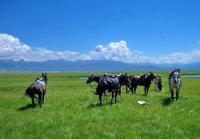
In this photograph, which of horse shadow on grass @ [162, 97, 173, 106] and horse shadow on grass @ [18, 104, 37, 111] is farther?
horse shadow on grass @ [162, 97, 173, 106]

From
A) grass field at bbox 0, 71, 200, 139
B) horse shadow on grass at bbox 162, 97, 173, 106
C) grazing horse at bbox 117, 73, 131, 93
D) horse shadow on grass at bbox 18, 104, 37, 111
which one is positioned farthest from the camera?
grazing horse at bbox 117, 73, 131, 93

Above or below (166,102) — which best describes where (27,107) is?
below

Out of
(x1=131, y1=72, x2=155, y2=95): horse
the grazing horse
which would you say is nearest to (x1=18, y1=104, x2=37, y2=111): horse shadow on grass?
the grazing horse

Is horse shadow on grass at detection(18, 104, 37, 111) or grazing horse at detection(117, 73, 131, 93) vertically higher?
grazing horse at detection(117, 73, 131, 93)

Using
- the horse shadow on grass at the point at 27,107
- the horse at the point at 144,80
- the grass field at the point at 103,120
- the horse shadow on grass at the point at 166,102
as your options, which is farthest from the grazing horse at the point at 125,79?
the horse shadow on grass at the point at 27,107

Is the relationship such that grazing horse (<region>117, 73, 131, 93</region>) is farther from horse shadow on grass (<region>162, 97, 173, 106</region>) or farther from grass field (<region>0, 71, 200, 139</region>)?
grass field (<region>0, 71, 200, 139</region>)

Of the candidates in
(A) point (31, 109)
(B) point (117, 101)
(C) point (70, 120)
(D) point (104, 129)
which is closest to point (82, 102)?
(B) point (117, 101)

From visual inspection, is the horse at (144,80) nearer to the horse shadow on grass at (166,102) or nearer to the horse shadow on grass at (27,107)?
the horse shadow on grass at (166,102)

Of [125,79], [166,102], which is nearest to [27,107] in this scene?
[166,102]

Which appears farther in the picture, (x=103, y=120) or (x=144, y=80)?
(x=144, y=80)

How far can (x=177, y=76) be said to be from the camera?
1068 inches

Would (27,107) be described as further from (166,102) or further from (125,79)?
(125,79)

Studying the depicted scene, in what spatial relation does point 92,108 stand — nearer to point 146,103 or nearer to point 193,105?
point 146,103

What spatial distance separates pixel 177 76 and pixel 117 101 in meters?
5.25
